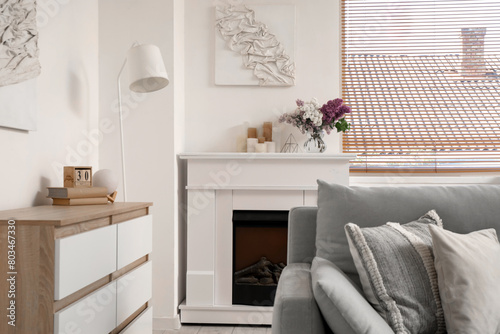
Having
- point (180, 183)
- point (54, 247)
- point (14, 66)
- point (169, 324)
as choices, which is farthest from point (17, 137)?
point (169, 324)

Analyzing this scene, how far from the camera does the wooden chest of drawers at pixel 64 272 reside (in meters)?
1.78

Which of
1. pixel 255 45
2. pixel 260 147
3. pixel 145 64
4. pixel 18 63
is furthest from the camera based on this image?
pixel 255 45

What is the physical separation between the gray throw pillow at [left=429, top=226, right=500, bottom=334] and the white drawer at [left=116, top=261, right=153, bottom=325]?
139cm

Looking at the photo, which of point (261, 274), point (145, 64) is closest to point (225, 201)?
point (261, 274)

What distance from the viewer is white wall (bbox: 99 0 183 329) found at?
139 inches

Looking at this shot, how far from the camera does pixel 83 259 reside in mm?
1991

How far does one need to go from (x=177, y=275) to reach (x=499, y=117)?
8.96ft

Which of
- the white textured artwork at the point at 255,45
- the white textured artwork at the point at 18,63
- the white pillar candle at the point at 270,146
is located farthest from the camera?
the white textured artwork at the point at 255,45

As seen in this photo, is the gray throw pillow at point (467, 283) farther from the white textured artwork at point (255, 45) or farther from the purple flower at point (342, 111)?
the white textured artwork at point (255, 45)

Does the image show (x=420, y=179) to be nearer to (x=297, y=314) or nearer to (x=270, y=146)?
(x=270, y=146)

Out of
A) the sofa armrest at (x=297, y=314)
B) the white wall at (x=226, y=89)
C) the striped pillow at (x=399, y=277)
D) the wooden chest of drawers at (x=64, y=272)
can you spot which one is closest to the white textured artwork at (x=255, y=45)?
the white wall at (x=226, y=89)

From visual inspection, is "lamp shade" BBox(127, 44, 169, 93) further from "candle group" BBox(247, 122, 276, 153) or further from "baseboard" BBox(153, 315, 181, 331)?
"baseboard" BBox(153, 315, 181, 331)

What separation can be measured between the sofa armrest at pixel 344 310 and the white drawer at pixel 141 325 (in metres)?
1.27

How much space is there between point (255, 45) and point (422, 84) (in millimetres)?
1344
